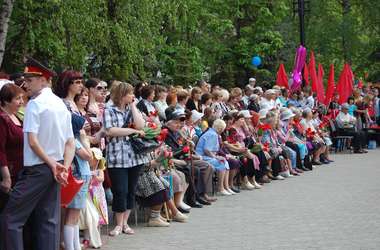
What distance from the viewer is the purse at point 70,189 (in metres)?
7.96

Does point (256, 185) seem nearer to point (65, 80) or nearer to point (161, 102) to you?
point (161, 102)

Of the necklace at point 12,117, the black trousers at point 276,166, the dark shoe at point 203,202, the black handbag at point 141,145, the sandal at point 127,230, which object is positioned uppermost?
the necklace at point 12,117

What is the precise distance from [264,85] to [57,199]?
28100 millimetres

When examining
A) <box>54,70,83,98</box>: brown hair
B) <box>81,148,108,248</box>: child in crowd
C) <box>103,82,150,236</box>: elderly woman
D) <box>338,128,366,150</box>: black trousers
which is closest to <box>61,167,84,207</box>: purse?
<box>81,148,108,248</box>: child in crowd

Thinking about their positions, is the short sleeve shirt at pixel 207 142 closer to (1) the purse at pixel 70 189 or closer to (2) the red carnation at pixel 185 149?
(2) the red carnation at pixel 185 149

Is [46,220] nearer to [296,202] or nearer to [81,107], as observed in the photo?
[81,107]

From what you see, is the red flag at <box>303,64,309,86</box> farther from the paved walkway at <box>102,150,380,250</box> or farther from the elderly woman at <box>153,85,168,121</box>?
the elderly woman at <box>153,85,168,121</box>

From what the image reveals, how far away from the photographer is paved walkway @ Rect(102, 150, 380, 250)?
9664 mm

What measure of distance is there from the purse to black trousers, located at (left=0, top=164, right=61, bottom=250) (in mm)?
440

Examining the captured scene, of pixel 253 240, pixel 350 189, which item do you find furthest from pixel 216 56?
pixel 253 240

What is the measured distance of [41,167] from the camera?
7219 mm

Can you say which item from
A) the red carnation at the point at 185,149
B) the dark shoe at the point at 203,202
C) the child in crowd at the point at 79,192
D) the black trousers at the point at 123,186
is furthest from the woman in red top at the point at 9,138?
the dark shoe at the point at 203,202

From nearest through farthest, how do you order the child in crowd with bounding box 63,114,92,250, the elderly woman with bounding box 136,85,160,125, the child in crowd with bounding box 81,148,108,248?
the child in crowd with bounding box 63,114,92,250 < the child in crowd with bounding box 81,148,108,248 < the elderly woman with bounding box 136,85,160,125

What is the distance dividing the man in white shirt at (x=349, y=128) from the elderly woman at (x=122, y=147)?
1483 cm
